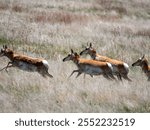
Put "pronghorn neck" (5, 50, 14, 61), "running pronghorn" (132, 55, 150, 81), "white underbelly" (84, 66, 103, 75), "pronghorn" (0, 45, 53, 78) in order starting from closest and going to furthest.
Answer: "pronghorn" (0, 45, 53, 78)
"white underbelly" (84, 66, 103, 75)
"pronghorn neck" (5, 50, 14, 61)
"running pronghorn" (132, 55, 150, 81)

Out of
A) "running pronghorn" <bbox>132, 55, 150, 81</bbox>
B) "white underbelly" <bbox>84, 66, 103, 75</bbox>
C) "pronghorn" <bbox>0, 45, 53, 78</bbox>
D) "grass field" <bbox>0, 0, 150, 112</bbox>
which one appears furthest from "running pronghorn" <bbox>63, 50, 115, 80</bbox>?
"running pronghorn" <bbox>132, 55, 150, 81</bbox>

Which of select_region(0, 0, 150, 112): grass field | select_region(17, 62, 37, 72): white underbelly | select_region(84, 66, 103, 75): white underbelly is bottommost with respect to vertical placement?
select_region(0, 0, 150, 112): grass field

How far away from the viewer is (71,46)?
17219 mm

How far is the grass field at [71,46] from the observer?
39.4 feet

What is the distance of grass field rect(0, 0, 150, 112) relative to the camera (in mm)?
12008

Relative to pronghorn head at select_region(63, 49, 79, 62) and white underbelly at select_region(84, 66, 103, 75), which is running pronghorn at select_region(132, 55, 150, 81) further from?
pronghorn head at select_region(63, 49, 79, 62)

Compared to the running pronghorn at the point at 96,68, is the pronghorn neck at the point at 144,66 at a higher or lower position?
lower

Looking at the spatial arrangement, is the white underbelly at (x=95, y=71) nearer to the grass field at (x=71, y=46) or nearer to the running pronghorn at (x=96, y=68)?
the running pronghorn at (x=96, y=68)

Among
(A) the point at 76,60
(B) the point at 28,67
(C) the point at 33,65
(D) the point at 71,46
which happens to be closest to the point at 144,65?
(A) the point at 76,60

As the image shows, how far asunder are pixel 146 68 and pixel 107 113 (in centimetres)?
350

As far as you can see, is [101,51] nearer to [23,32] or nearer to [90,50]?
[90,50]

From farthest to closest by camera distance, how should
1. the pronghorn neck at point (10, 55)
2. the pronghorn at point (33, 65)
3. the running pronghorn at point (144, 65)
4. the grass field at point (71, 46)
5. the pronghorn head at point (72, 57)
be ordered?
1. the running pronghorn at point (144, 65)
2. the pronghorn head at point (72, 57)
3. the pronghorn neck at point (10, 55)
4. the pronghorn at point (33, 65)
5. the grass field at point (71, 46)

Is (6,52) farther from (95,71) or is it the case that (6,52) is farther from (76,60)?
(95,71)

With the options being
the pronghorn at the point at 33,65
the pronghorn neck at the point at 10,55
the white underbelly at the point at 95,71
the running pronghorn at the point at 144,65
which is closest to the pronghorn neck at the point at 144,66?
the running pronghorn at the point at 144,65
